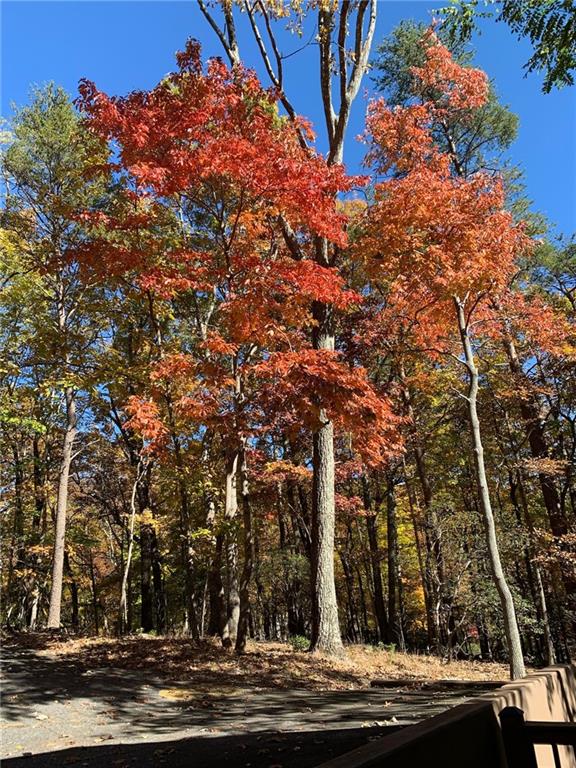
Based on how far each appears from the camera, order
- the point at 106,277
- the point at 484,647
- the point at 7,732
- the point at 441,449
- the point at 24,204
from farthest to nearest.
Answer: the point at 484,647, the point at 441,449, the point at 24,204, the point at 106,277, the point at 7,732

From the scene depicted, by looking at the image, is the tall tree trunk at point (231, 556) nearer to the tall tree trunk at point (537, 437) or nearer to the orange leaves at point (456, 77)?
the tall tree trunk at point (537, 437)

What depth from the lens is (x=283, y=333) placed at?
795 cm

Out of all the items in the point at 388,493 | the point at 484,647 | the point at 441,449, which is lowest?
the point at 484,647

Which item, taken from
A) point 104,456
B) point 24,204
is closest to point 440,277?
point 24,204

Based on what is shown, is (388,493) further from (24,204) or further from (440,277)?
(24,204)

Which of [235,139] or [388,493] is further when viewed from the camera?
[388,493]

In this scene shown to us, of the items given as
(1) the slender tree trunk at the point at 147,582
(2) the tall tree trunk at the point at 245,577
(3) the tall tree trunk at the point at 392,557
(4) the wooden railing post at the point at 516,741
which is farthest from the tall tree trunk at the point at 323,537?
(1) the slender tree trunk at the point at 147,582

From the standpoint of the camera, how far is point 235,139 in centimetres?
714

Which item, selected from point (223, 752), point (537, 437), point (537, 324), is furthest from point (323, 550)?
point (537, 437)

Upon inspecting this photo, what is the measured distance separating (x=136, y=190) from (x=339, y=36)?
5.67 meters

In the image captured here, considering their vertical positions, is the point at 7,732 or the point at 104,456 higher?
the point at 104,456

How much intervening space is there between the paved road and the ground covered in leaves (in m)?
0.53

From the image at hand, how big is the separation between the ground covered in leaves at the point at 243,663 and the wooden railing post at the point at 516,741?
4.63 m

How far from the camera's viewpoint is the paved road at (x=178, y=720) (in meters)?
3.81
